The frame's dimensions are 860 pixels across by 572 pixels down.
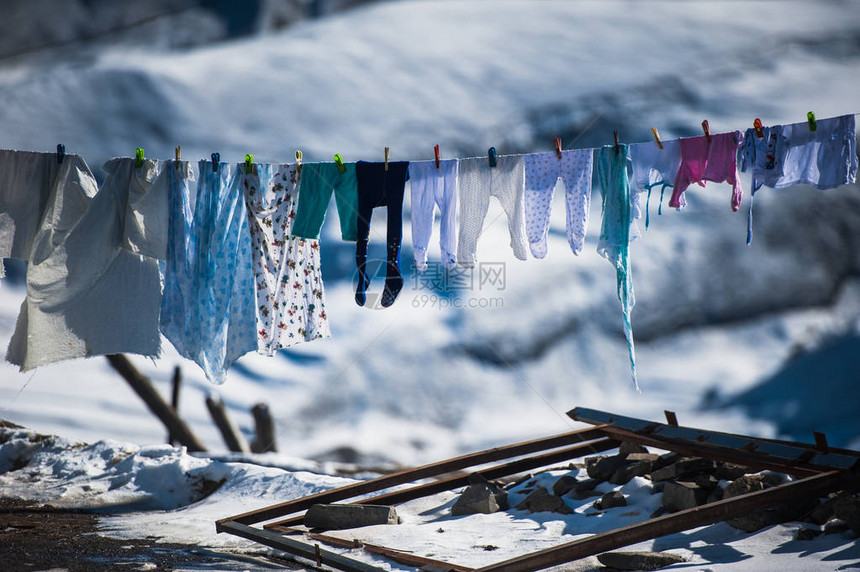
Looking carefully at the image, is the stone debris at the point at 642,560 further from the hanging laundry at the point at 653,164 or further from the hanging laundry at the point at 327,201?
the hanging laundry at the point at 327,201

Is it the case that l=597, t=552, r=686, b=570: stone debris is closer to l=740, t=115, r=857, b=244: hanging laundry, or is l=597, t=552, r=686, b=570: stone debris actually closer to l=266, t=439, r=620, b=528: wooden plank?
l=266, t=439, r=620, b=528: wooden plank

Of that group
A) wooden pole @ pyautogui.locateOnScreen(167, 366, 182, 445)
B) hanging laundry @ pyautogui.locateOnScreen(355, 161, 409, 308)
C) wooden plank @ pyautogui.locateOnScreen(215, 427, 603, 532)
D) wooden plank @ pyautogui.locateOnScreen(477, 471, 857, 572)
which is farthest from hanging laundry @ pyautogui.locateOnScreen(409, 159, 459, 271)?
wooden pole @ pyautogui.locateOnScreen(167, 366, 182, 445)

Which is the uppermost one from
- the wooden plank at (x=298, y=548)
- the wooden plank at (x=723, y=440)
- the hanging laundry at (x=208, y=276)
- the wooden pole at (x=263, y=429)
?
the hanging laundry at (x=208, y=276)

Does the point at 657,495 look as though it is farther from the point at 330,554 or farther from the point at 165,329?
the point at 165,329

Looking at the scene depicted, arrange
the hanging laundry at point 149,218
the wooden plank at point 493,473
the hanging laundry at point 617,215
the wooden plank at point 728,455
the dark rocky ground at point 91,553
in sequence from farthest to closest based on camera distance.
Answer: the wooden plank at point 493,473 → the hanging laundry at point 149,218 → the hanging laundry at point 617,215 → the wooden plank at point 728,455 → the dark rocky ground at point 91,553

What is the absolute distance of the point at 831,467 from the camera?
16.0 ft

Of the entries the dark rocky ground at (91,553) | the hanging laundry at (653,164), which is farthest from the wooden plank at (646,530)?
the hanging laundry at (653,164)

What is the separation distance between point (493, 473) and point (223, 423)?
20.9 feet

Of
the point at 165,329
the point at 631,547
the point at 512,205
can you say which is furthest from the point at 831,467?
the point at 165,329

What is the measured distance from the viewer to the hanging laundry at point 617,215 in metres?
5.34

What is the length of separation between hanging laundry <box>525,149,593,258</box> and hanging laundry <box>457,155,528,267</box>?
0.06 meters

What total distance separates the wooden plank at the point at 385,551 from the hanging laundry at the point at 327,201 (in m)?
1.99

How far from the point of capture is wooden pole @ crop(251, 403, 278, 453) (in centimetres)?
1201

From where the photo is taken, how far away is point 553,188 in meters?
5.47
